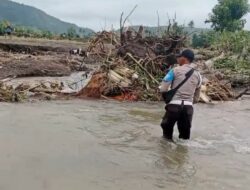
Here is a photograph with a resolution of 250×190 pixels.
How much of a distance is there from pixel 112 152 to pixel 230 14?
4358 cm

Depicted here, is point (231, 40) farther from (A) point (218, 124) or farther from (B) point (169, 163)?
(B) point (169, 163)

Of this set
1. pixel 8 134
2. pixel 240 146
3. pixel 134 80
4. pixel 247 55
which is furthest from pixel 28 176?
pixel 247 55

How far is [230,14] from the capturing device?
48.8 metres

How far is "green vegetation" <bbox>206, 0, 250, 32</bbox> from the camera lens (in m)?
48.2

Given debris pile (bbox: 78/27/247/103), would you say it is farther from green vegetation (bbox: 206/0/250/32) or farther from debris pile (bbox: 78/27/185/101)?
green vegetation (bbox: 206/0/250/32)

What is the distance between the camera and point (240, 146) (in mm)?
8719

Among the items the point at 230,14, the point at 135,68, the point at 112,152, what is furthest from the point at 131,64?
the point at 230,14

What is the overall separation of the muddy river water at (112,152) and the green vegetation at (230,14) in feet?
123

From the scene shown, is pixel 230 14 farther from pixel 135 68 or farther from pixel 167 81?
pixel 167 81

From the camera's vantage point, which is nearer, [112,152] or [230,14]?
[112,152]

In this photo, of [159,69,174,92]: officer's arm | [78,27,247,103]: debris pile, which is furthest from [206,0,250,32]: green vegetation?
[159,69,174,92]: officer's arm

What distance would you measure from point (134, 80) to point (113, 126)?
4.90 m

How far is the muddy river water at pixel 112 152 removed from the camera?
5988 mm

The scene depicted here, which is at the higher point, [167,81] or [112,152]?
[167,81]
